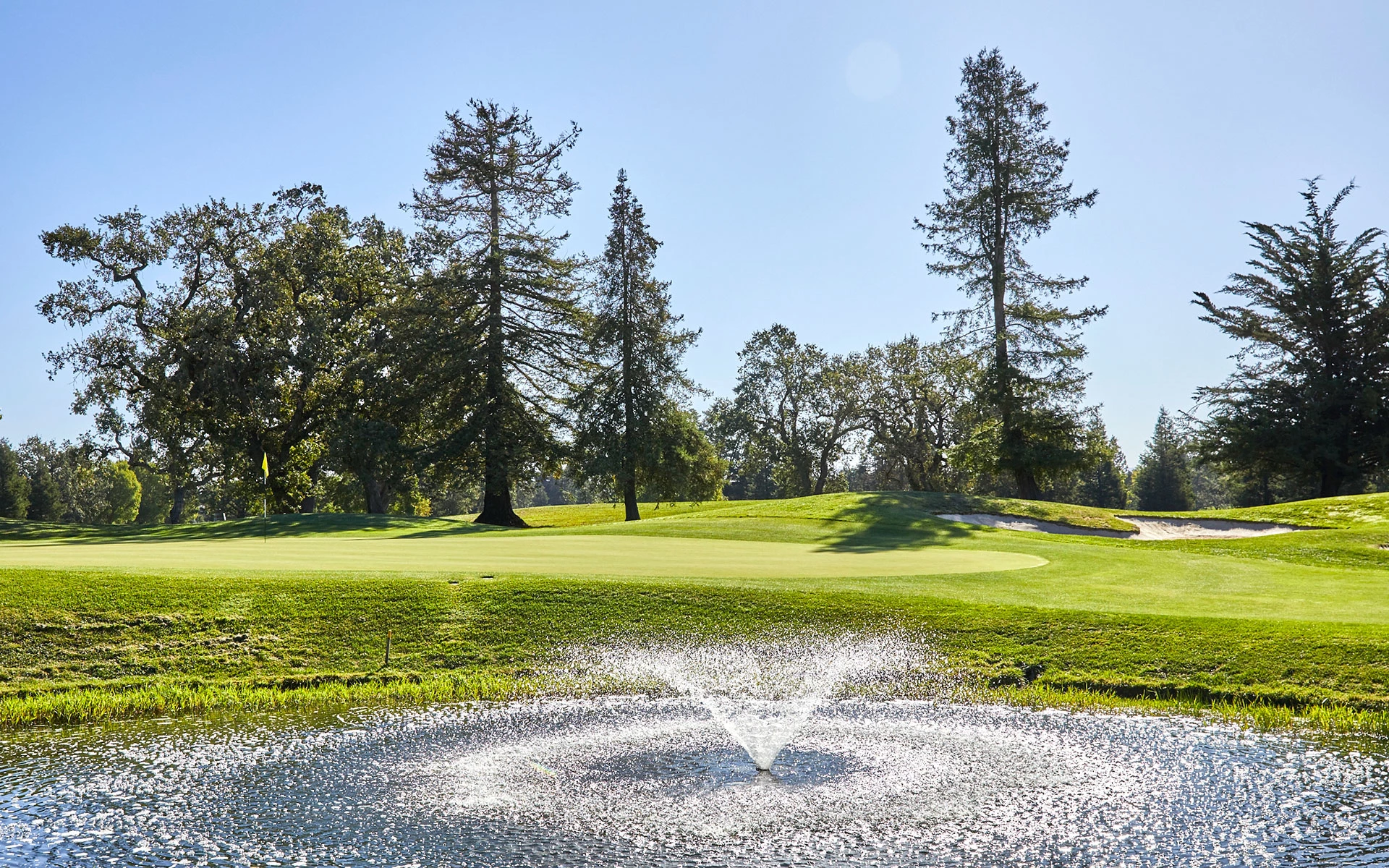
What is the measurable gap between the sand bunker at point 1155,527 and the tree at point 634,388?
13250mm

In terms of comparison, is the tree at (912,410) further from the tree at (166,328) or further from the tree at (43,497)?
the tree at (43,497)

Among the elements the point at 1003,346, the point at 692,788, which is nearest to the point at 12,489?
the point at 1003,346

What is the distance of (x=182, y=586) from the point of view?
15.5 m

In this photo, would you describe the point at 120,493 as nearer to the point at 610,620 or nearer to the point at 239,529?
the point at 239,529

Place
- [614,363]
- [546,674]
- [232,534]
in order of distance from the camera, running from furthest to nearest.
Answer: [614,363] < [232,534] < [546,674]

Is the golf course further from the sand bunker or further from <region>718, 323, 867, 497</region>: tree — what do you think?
<region>718, 323, 867, 497</region>: tree

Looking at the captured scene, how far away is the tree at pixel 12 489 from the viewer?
80562mm

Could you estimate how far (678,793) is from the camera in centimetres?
830

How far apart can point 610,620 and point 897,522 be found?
19.7m

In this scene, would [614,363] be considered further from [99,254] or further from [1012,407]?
[99,254]

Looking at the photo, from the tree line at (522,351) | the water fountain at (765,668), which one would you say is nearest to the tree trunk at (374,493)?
the tree line at (522,351)

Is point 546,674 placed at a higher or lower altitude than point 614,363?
lower

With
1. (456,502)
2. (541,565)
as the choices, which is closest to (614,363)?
(541,565)

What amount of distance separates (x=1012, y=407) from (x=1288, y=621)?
28.8 meters
